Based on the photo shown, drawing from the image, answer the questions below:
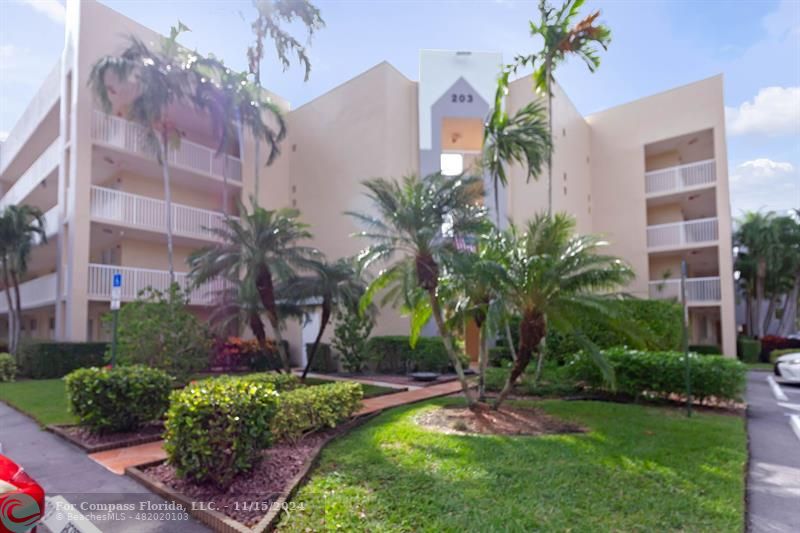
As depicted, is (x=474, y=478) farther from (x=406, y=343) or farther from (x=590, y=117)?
(x=590, y=117)

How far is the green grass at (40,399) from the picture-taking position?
9216 mm

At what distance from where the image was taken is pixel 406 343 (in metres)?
17.5

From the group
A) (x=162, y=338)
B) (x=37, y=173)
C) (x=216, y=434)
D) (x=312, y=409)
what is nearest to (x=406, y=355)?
(x=162, y=338)

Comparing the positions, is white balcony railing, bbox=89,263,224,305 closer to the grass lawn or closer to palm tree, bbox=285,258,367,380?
palm tree, bbox=285,258,367,380

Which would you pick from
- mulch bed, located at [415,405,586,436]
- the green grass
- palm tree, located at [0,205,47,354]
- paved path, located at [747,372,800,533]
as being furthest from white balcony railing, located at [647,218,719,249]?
palm tree, located at [0,205,47,354]

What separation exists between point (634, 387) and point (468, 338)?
10.7 metres

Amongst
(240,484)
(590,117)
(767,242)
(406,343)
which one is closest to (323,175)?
(406,343)

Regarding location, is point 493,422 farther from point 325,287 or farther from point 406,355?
point 406,355

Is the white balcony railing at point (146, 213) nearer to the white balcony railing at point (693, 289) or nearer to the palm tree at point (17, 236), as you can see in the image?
the palm tree at point (17, 236)

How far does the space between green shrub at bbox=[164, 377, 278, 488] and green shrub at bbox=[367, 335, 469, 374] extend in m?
11.5

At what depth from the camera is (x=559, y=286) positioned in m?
8.78

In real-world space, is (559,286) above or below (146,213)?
below

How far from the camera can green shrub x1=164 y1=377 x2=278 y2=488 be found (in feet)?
17.6

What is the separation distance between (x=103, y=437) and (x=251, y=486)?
3.79 metres
